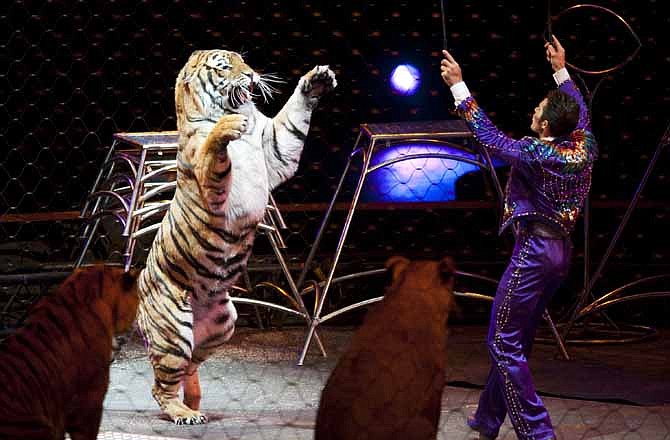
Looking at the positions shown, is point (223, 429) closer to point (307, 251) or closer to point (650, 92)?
point (307, 251)

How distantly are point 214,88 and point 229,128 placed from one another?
0.26 metres

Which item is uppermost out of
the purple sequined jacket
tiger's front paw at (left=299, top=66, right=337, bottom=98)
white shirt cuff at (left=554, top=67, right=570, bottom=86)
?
tiger's front paw at (left=299, top=66, right=337, bottom=98)

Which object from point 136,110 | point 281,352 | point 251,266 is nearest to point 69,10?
point 136,110

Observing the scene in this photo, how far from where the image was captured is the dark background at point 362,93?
5164 millimetres

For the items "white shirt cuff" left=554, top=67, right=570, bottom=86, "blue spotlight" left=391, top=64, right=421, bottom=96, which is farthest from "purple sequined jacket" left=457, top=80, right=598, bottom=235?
"blue spotlight" left=391, top=64, right=421, bottom=96

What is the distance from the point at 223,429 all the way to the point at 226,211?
27.0 inches

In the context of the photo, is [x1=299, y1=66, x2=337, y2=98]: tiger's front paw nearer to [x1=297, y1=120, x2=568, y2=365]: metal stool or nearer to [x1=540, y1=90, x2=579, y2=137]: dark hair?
[x1=540, y1=90, x2=579, y2=137]: dark hair

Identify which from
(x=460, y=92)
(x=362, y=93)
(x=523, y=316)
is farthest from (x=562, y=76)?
(x=362, y=93)

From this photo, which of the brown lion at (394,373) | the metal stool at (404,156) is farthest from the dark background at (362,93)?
the brown lion at (394,373)

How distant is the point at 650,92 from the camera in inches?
221

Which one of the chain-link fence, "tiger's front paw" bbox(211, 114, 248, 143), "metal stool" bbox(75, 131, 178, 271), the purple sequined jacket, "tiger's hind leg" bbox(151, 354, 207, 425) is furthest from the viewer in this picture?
the chain-link fence

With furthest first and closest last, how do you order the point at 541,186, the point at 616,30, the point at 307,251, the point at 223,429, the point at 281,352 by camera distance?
the point at 616,30, the point at 307,251, the point at 281,352, the point at 223,429, the point at 541,186

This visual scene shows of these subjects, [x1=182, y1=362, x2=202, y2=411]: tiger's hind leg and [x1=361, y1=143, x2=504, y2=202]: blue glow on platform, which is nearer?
[x1=182, y1=362, x2=202, y2=411]: tiger's hind leg

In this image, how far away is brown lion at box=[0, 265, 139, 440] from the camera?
216 centimetres
